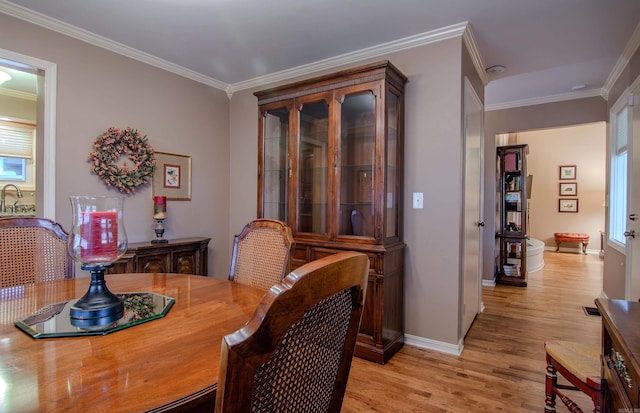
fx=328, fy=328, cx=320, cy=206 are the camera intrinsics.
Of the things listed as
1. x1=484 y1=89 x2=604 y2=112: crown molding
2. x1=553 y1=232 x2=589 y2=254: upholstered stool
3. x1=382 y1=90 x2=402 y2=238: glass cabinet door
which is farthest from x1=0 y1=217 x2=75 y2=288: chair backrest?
x1=553 y1=232 x2=589 y2=254: upholstered stool

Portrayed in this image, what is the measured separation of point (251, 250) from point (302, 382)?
126 centimetres

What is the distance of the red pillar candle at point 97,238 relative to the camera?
3.56 feet

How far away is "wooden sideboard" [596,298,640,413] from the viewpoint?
778 mm

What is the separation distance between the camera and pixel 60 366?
0.76 meters

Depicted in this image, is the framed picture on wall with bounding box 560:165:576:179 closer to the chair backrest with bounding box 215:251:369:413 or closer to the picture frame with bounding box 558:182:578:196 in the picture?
the picture frame with bounding box 558:182:578:196

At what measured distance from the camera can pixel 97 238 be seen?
3.58ft

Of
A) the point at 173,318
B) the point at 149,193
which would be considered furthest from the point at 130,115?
the point at 173,318

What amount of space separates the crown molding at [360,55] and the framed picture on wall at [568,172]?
7502 mm

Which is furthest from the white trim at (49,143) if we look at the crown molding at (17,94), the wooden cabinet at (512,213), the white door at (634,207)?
the wooden cabinet at (512,213)

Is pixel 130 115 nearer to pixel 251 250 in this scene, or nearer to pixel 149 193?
pixel 149 193

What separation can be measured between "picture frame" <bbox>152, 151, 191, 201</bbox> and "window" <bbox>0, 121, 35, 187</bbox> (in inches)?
92.8

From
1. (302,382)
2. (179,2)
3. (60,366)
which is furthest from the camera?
(179,2)

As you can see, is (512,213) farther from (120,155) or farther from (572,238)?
(120,155)

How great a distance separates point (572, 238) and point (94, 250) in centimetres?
981
